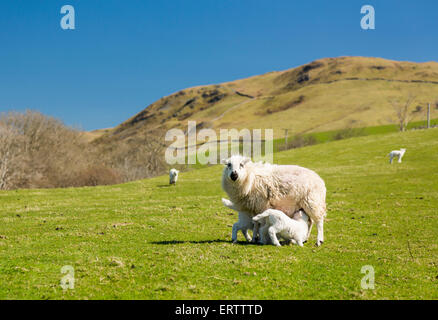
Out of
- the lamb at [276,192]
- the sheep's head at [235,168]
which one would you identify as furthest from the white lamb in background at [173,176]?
the sheep's head at [235,168]

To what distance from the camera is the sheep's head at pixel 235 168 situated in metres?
13.0

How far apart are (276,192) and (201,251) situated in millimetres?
3844

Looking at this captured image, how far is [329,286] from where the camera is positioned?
8.66m

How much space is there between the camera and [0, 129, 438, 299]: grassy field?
8.34 meters

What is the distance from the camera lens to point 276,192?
13.8m

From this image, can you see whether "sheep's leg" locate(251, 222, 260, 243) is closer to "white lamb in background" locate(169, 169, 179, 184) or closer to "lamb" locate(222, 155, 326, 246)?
"lamb" locate(222, 155, 326, 246)

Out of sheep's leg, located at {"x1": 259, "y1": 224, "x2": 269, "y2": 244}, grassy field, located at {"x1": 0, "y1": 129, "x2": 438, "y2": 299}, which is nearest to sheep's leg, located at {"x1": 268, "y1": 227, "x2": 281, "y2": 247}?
sheep's leg, located at {"x1": 259, "y1": 224, "x2": 269, "y2": 244}

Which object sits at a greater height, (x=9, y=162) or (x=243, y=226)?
(x=9, y=162)

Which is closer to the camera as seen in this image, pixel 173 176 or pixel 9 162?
pixel 173 176

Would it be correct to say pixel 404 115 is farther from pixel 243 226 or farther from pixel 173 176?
pixel 243 226

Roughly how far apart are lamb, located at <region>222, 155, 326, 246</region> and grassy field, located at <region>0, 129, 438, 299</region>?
134 centimetres

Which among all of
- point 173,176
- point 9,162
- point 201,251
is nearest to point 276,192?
point 201,251

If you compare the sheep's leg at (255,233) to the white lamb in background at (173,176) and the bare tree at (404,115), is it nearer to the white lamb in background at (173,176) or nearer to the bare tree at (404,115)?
the white lamb in background at (173,176)
